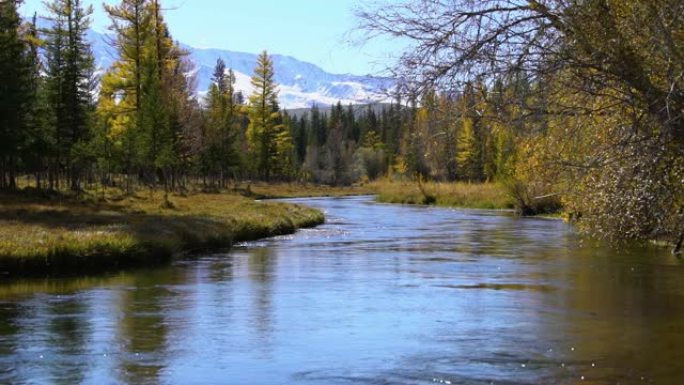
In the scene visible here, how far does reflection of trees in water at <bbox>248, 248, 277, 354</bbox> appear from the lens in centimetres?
1309

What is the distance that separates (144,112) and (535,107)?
38418 millimetres

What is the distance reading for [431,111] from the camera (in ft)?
27.7

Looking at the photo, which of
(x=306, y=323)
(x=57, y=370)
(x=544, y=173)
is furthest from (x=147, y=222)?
(x=544, y=173)

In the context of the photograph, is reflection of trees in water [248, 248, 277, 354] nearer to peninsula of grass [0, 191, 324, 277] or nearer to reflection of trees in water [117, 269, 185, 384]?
reflection of trees in water [117, 269, 185, 384]

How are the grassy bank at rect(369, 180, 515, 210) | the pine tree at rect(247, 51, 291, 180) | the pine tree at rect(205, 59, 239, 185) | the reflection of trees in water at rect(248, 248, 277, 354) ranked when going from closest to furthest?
1. the reflection of trees in water at rect(248, 248, 277, 354)
2. the grassy bank at rect(369, 180, 515, 210)
3. the pine tree at rect(205, 59, 239, 185)
4. the pine tree at rect(247, 51, 291, 180)

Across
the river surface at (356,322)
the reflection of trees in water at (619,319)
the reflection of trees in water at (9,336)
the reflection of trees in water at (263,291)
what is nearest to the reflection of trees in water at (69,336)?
the river surface at (356,322)

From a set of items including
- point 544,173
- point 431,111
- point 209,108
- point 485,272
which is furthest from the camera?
point 209,108

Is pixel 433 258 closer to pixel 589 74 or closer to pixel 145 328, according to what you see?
pixel 145 328

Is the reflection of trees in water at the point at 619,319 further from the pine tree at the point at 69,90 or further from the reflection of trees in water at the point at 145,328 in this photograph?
the pine tree at the point at 69,90

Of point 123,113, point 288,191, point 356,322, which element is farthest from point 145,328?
point 288,191

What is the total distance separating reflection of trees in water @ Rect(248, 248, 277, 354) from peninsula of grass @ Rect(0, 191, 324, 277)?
8.61 feet

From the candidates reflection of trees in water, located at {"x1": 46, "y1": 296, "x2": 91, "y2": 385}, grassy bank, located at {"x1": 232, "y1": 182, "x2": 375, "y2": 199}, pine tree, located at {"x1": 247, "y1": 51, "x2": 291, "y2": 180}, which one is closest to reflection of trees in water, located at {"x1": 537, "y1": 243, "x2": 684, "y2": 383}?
reflection of trees in water, located at {"x1": 46, "y1": 296, "x2": 91, "y2": 385}

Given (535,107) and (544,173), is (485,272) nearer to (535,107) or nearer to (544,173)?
(544,173)

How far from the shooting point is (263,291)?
1775 cm
